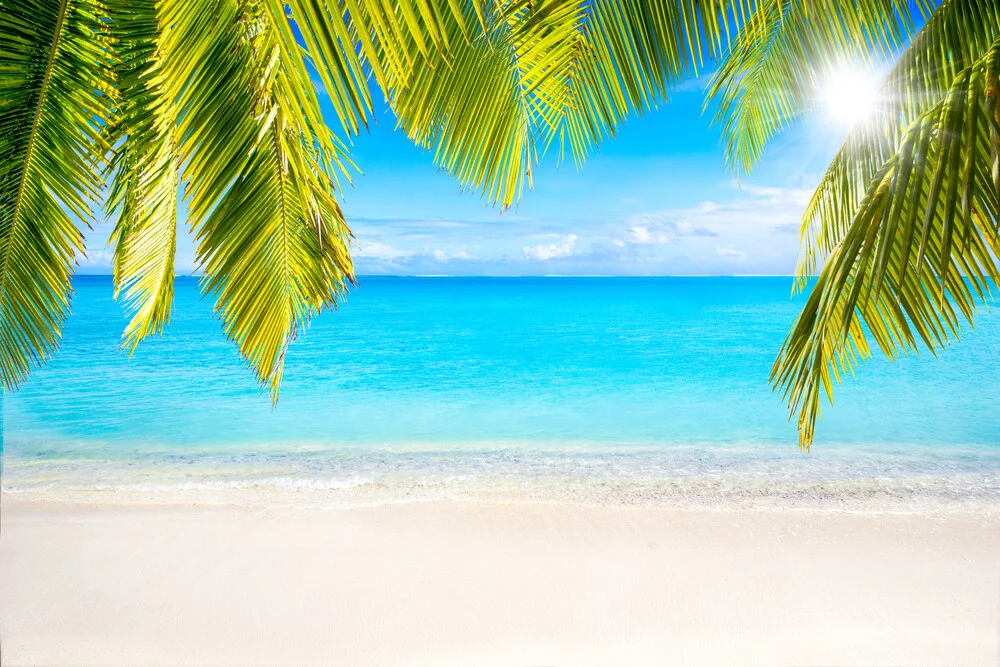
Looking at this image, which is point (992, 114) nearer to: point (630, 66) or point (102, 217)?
point (630, 66)

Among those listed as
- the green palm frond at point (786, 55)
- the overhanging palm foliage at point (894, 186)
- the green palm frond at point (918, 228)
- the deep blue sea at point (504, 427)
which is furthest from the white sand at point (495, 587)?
the green palm frond at point (786, 55)

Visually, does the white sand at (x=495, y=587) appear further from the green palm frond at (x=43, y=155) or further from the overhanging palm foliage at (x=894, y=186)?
the green palm frond at (x=43, y=155)

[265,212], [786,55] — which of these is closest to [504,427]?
[786,55]

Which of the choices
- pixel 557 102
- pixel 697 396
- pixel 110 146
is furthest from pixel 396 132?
pixel 697 396

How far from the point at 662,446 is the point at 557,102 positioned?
25.5 feet

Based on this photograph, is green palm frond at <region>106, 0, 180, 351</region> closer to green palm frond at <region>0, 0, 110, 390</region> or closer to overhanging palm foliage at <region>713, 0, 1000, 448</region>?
green palm frond at <region>0, 0, 110, 390</region>

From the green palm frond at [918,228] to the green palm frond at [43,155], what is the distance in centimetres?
266

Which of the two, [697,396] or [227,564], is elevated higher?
[227,564]

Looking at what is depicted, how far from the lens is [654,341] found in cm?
2306

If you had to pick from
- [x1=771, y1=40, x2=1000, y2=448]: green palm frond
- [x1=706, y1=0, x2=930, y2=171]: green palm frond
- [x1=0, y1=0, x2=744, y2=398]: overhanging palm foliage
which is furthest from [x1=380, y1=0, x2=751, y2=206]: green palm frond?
[x1=771, y1=40, x2=1000, y2=448]: green palm frond

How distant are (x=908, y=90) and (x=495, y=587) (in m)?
3.86

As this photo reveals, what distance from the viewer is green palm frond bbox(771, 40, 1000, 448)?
144 cm

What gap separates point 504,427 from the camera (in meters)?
10.6

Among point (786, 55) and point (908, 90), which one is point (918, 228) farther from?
point (786, 55)
